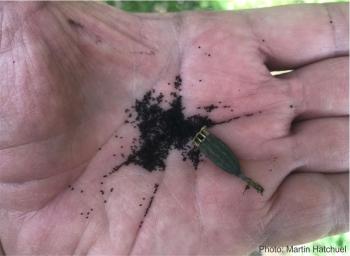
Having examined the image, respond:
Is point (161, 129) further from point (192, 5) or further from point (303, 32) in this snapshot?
point (192, 5)

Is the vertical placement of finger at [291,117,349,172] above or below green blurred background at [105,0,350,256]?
below

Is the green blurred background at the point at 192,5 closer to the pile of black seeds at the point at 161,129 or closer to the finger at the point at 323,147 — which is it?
the pile of black seeds at the point at 161,129

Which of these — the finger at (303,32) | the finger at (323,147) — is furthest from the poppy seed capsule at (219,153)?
the finger at (303,32)

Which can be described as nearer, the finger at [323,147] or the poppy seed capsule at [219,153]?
the poppy seed capsule at [219,153]

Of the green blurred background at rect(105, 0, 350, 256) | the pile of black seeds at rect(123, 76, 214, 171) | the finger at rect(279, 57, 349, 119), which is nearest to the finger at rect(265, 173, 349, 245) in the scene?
the finger at rect(279, 57, 349, 119)

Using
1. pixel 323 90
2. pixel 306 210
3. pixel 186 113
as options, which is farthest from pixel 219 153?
pixel 323 90

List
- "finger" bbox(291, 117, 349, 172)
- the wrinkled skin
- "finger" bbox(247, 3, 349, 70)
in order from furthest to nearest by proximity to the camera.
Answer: "finger" bbox(247, 3, 349, 70) → "finger" bbox(291, 117, 349, 172) → the wrinkled skin

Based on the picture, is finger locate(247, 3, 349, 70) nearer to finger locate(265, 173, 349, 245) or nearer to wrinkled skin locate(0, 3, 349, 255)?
wrinkled skin locate(0, 3, 349, 255)

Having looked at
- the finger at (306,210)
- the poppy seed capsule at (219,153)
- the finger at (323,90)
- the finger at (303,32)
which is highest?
the finger at (303,32)

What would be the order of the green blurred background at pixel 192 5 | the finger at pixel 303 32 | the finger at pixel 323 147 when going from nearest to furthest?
the finger at pixel 323 147, the finger at pixel 303 32, the green blurred background at pixel 192 5
